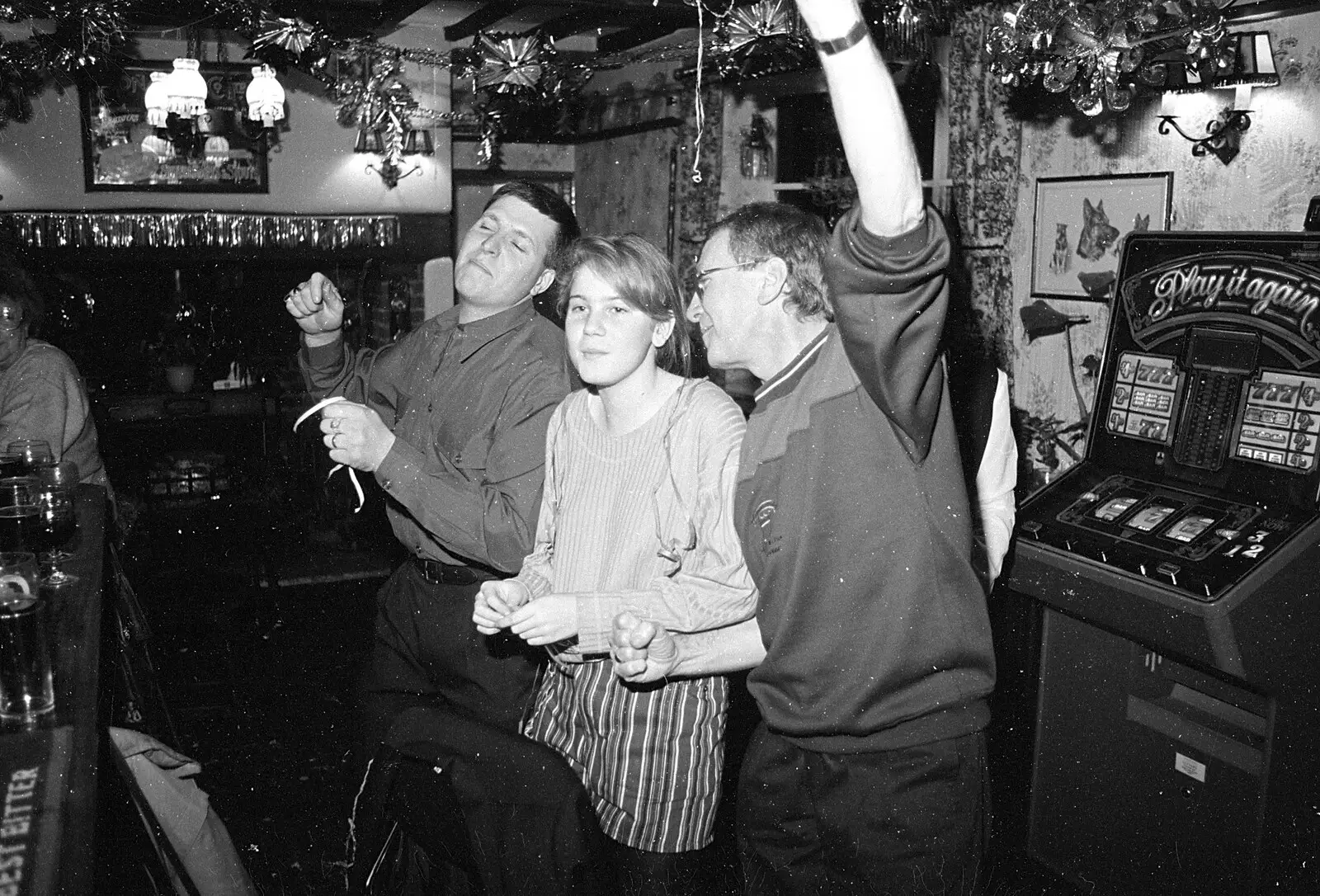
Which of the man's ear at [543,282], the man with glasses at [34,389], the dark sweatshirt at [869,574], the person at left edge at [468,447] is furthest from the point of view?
the man with glasses at [34,389]

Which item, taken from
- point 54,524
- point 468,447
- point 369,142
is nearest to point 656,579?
point 468,447

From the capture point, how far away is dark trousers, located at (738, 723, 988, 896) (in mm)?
1529

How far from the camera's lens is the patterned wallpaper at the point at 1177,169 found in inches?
115

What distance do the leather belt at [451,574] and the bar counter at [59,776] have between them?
2.23ft

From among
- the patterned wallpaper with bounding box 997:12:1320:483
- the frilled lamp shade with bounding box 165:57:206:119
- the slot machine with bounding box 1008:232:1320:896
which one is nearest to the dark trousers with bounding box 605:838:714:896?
the slot machine with bounding box 1008:232:1320:896

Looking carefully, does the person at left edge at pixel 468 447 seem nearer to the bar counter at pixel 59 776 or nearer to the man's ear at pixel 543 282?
the man's ear at pixel 543 282

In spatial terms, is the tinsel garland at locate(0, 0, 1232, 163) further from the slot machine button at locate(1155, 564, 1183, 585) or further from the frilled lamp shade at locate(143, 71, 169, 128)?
the slot machine button at locate(1155, 564, 1183, 585)

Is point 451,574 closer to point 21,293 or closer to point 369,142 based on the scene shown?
point 21,293

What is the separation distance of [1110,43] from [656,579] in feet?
7.25

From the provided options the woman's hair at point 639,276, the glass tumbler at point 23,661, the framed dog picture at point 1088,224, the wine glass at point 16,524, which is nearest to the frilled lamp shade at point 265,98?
the wine glass at point 16,524

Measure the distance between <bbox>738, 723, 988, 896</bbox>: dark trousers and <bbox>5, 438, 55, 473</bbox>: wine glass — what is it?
2.32 metres

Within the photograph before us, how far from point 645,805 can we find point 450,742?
0.35 metres

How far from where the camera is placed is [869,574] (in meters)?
1.49

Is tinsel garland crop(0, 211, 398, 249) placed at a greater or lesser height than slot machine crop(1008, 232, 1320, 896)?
greater
